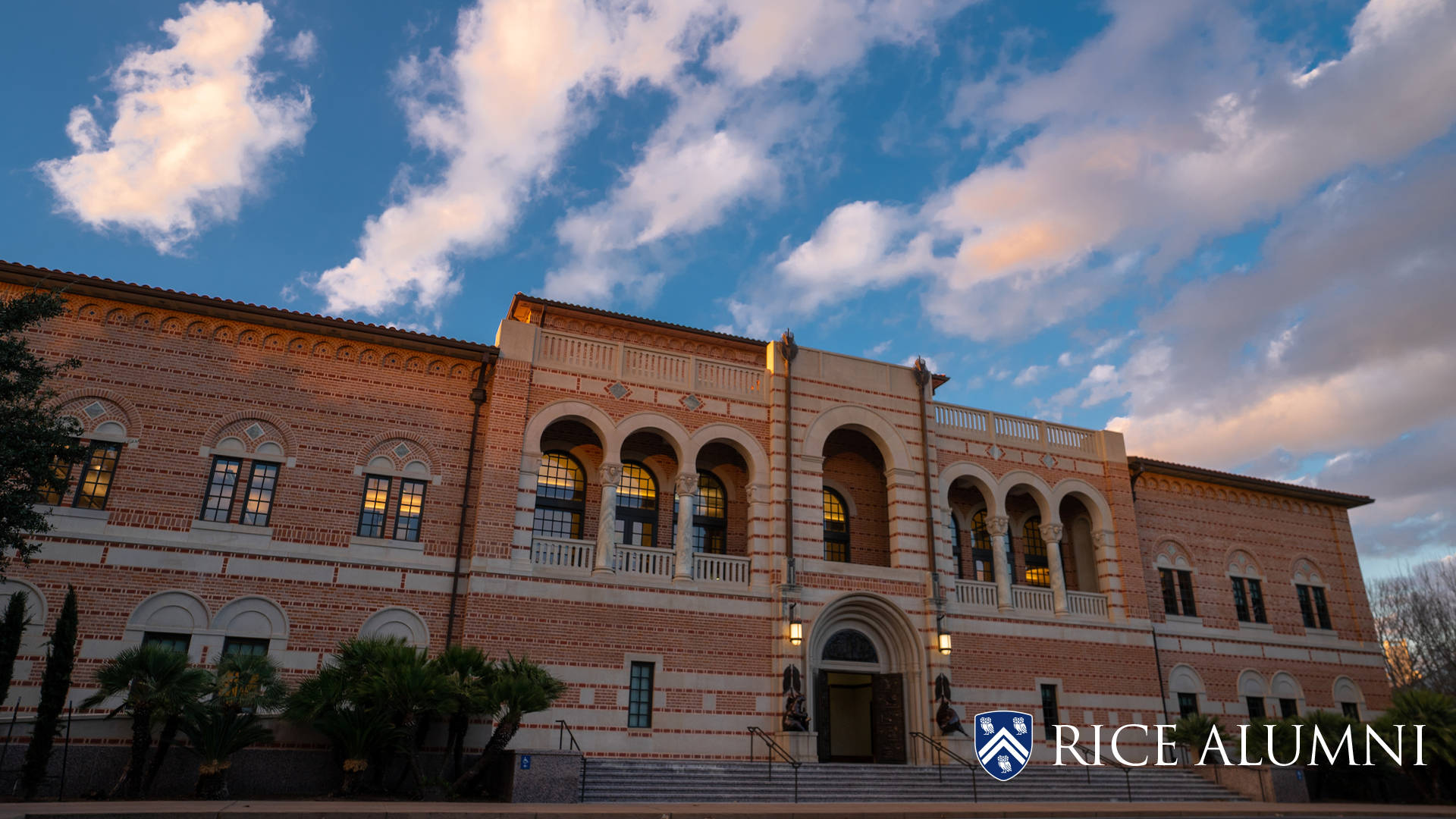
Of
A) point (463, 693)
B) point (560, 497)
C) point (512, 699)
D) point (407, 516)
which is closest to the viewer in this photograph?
point (463, 693)

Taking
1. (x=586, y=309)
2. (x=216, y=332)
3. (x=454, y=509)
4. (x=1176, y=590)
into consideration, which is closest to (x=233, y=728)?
(x=454, y=509)

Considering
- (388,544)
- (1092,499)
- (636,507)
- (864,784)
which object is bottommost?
(864,784)

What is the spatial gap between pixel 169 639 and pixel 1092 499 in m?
23.2

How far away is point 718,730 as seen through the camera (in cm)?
1894

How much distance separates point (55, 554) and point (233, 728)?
17.7ft

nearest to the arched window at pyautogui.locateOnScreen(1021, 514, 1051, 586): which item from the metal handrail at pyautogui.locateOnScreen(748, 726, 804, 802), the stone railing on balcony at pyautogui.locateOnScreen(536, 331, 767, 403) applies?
the stone railing on balcony at pyautogui.locateOnScreen(536, 331, 767, 403)

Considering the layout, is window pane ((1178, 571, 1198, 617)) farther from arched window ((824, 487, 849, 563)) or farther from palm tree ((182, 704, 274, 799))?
palm tree ((182, 704, 274, 799))

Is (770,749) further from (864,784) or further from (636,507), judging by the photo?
(636,507)

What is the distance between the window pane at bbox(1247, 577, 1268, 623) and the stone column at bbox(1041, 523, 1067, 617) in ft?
24.0

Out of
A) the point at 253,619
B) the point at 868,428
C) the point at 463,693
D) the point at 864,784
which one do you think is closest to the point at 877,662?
the point at 864,784

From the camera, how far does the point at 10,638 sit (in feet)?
44.2

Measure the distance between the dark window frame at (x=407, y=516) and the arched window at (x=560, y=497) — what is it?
2.73 metres

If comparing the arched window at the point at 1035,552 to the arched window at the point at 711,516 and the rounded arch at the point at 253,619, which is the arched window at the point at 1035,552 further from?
the rounded arch at the point at 253,619

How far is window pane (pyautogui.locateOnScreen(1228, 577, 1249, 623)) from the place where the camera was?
27250 millimetres
